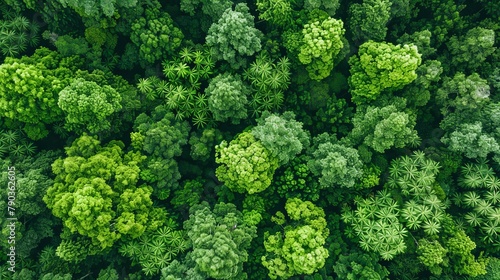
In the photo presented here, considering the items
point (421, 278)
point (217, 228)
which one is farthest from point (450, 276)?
point (217, 228)

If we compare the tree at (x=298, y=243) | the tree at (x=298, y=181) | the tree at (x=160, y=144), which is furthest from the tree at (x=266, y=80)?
the tree at (x=298, y=243)

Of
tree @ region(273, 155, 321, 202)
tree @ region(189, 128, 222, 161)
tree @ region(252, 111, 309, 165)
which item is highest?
tree @ region(252, 111, 309, 165)

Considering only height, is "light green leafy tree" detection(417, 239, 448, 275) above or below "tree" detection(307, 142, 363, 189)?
below

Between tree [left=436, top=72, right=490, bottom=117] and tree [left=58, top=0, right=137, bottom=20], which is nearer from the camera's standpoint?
tree [left=58, top=0, right=137, bottom=20]

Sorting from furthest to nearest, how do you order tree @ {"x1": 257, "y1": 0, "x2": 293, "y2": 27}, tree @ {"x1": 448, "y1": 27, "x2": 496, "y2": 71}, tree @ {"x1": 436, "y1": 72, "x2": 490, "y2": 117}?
tree @ {"x1": 448, "y1": 27, "x2": 496, "y2": 71}, tree @ {"x1": 257, "y1": 0, "x2": 293, "y2": 27}, tree @ {"x1": 436, "y1": 72, "x2": 490, "y2": 117}

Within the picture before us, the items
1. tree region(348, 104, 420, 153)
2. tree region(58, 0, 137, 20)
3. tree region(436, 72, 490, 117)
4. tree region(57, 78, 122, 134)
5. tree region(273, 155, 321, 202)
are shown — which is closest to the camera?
tree region(58, 0, 137, 20)

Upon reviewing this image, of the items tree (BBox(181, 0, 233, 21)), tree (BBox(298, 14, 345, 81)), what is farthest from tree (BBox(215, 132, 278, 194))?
tree (BBox(181, 0, 233, 21))

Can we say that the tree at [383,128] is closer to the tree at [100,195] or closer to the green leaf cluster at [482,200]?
the green leaf cluster at [482,200]

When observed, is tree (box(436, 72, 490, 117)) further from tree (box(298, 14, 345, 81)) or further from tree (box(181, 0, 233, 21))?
tree (box(181, 0, 233, 21))
